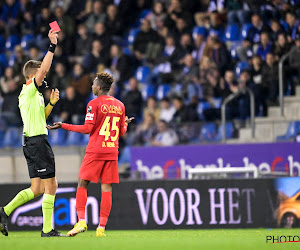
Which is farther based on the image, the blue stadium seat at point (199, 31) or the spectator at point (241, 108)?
the blue stadium seat at point (199, 31)

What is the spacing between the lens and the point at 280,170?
1392cm

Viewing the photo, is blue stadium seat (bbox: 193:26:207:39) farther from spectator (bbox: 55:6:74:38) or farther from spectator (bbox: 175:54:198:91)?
spectator (bbox: 55:6:74:38)

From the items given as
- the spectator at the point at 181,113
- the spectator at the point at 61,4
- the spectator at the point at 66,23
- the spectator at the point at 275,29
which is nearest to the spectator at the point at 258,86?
the spectator at the point at 275,29

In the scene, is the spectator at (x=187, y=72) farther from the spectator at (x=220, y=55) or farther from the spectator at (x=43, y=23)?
the spectator at (x=43, y=23)

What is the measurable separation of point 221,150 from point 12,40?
974cm

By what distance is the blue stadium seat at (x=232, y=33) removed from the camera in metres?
18.3

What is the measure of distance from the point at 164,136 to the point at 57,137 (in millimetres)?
2940

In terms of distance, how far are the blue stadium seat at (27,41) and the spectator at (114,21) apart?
2.15m

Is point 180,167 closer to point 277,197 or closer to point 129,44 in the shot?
point 277,197

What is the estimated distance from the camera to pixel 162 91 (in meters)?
18.0

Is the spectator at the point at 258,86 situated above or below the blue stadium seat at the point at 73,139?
above

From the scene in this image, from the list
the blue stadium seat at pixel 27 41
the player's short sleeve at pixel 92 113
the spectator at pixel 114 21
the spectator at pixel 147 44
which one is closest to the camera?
the player's short sleeve at pixel 92 113

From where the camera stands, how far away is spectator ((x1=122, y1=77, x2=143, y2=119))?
1759 cm

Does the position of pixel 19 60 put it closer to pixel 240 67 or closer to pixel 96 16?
pixel 96 16
